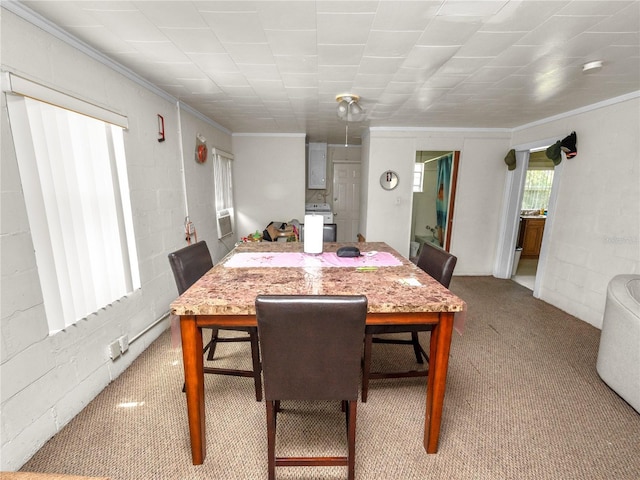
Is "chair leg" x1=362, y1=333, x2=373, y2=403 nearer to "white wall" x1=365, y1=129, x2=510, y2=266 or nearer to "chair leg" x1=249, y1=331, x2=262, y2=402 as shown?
"chair leg" x1=249, y1=331, x2=262, y2=402

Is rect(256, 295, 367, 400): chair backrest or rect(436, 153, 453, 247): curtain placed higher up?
rect(436, 153, 453, 247): curtain

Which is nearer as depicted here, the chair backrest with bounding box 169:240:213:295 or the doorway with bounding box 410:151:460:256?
the chair backrest with bounding box 169:240:213:295

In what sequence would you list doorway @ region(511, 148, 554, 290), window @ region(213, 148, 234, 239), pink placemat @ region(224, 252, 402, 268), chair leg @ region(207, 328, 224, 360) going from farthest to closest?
doorway @ region(511, 148, 554, 290) → window @ region(213, 148, 234, 239) → chair leg @ region(207, 328, 224, 360) → pink placemat @ region(224, 252, 402, 268)

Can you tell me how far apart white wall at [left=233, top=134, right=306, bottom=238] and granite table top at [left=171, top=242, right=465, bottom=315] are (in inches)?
122

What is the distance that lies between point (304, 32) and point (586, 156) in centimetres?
316

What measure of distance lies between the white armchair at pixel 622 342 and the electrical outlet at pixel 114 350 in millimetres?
3357

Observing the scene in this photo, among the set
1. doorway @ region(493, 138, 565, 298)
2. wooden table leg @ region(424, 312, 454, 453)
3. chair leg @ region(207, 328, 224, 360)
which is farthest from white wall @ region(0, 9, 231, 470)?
doorway @ region(493, 138, 565, 298)

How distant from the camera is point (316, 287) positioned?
1.35 m

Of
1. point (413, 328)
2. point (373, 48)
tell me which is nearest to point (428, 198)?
point (373, 48)

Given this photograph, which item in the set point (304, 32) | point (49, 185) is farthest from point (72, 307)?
point (304, 32)

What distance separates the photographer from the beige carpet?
53.2 inches

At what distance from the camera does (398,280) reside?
1.48 metres

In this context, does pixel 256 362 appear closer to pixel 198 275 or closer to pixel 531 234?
pixel 198 275

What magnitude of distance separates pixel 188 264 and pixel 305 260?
29.2 inches
